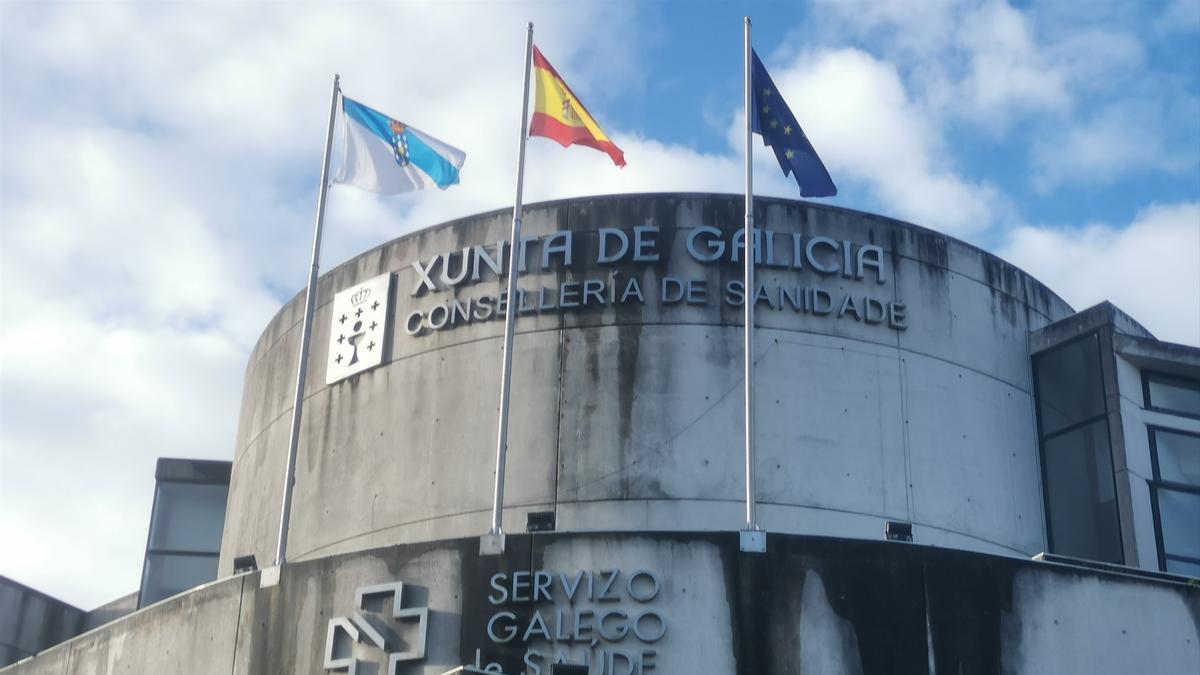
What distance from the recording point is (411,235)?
28297mm

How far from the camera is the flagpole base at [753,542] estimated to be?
21.5m

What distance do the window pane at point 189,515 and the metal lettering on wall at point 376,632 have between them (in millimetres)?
14148

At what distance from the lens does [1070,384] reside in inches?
1079

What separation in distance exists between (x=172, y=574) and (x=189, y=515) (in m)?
1.45

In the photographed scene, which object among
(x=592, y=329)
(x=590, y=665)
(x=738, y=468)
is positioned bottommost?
(x=590, y=665)

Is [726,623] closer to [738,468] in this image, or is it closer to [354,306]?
[738,468]

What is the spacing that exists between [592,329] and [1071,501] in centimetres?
844

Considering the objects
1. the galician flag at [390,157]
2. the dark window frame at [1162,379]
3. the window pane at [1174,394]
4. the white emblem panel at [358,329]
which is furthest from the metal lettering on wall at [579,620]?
the window pane at [1174,394]

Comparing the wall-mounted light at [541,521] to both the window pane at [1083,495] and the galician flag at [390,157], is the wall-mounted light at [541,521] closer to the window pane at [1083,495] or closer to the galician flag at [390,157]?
the galician flag at [390,157]

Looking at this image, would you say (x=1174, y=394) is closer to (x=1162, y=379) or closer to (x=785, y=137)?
(x=1162, y=379)

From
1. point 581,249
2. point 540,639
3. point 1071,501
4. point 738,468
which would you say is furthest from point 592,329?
point 1071,501

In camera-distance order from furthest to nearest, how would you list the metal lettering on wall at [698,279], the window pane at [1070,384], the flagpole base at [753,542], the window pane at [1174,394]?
the window pane at [1174,394]
the window pane at [1070,384]
the metal lettering on wall at [698,279]
the flagpole base at [753,542]

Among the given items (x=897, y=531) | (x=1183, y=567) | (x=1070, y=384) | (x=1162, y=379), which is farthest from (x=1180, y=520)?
(x=897, y=531)

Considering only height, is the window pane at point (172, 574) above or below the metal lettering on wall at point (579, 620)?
above
